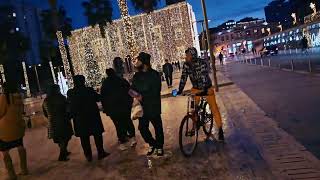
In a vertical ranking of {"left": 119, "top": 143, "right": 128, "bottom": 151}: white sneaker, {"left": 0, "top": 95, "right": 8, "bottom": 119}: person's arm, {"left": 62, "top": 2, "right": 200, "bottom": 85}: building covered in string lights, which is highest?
{"left": 62, "top": 2, "right": 200, "bottom": 85}: building covered in string lights

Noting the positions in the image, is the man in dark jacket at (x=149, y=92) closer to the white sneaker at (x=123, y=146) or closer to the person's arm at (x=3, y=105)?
the white sneaker at (x=123, y=146)

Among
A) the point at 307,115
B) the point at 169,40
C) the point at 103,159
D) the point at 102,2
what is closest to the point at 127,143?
the point at 103,159

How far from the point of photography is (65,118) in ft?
29.2

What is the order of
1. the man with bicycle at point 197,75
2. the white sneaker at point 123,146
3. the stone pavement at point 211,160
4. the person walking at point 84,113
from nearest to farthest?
1. the stone pavement at point 211,160
2. the man with bicycle at point 197,75
3. the person walking at point 84,113
4. the white sneaker at point 123,146

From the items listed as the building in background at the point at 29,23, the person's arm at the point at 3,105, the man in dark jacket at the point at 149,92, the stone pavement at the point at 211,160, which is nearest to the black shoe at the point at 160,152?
the man in dark jacket at the point at 149,92

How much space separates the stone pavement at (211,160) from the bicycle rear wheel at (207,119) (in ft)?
0.76

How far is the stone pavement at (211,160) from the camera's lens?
19.8ft

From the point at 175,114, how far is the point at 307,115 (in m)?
4.67

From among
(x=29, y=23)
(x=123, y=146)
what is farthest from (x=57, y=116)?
(x=29, y=23)

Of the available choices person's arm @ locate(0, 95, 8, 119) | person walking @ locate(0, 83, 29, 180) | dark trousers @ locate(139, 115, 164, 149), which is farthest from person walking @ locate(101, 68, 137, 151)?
person's arm @ locate(0, 95, 8, 119)

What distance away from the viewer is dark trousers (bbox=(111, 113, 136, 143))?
368 inches

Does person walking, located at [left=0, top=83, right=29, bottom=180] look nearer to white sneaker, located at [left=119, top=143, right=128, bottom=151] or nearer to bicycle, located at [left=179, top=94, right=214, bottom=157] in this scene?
white sneaker, located at [left=119, top=143, right=128, bottom=151]

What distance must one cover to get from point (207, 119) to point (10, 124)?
3489 mm

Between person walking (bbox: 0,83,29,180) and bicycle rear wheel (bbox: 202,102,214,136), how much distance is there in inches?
127
